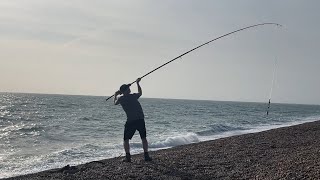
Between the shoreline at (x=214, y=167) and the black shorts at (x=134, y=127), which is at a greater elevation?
the black shorts at (x=134, y=127)

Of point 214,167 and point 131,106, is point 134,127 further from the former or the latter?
point 214,167

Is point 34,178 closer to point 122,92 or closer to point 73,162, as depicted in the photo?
point 122,92

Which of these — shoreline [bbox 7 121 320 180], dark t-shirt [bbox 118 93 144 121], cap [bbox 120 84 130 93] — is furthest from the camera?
cap [bbox 120 84 130 93]

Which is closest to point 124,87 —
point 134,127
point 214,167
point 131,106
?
point 131,106

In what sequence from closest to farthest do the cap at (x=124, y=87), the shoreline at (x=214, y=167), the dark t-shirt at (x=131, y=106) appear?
the shoreline at (x=214, y=167) → the dark t-shirt at (x=131, y=106) → the cap at (x=124, y=87)

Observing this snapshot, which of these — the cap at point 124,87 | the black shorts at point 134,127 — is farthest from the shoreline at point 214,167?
the cap at point 124,87

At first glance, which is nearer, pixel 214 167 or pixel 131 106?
pixel 214 167

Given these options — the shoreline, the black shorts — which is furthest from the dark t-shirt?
the shoreline

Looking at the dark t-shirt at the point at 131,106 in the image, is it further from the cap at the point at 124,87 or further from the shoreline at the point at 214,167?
the shoreline at the point at 214,167

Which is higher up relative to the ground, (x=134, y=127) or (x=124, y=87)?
(x=124, y=87)

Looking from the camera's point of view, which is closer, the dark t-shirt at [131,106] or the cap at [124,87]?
the dark t-shirt at [131,106]

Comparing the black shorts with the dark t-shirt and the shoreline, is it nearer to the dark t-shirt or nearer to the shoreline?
the dark t-shirt

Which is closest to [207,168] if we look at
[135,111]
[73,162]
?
[135,111]

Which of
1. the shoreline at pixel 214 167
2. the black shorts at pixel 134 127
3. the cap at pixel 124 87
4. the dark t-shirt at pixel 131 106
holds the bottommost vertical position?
the shoreline at pixel 214 167
